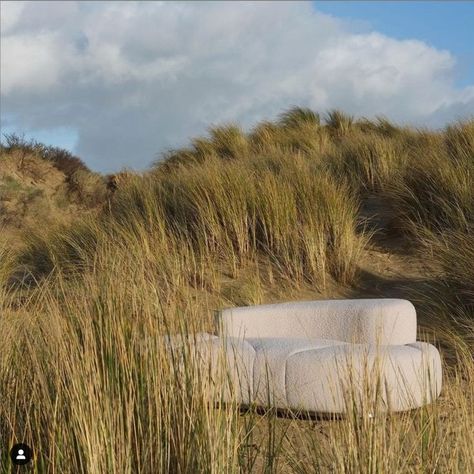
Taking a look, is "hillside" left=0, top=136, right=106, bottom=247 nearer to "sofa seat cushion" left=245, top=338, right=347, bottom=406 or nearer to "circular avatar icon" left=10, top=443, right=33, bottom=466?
"sofa seat cushion" left=245, top=338, right=347, bottom=406

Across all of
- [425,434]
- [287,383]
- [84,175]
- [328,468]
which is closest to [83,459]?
[328,468]

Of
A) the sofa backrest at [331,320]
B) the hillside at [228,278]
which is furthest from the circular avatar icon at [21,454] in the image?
the sofa backrest at [331,320]

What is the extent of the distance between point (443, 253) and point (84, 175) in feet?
30.9

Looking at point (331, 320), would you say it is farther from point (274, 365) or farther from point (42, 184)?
point (42, 184)

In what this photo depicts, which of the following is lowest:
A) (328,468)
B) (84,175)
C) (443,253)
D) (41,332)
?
(328,468)

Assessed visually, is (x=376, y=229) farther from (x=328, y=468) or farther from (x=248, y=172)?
(x=328, y=468)

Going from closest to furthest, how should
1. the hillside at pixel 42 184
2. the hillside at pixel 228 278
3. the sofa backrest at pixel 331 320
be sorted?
the hillside at pixel 228 278 < the sofa backrest at pixel 331 320 < the hillside at pixel 42 184

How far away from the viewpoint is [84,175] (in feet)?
47.5

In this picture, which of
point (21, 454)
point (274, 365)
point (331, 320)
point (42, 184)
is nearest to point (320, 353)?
point (274, 365)

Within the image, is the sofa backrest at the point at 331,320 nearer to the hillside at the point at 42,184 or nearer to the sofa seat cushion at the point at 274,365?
the sofa seat cushion at the point at 274,365

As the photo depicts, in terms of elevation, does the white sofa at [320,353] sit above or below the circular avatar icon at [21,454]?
above

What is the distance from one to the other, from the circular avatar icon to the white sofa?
0.68 metres

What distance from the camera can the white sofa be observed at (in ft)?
11.9

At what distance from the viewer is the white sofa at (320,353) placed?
3.63 meters
